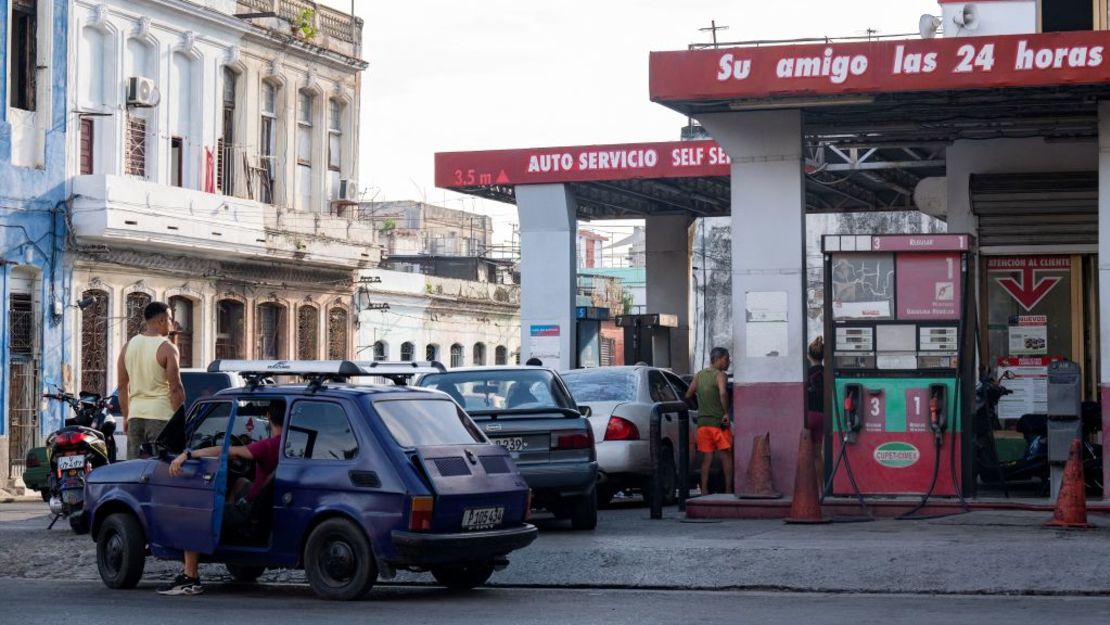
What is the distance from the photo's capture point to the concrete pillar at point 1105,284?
16.6 m

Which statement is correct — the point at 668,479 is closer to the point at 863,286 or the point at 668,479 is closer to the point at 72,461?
the point at 863,286

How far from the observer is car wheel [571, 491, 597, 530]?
52.7 feet

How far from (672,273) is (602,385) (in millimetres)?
17902

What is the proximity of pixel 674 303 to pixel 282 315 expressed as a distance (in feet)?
27.5

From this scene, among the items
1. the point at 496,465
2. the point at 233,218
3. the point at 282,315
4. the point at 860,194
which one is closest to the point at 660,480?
the point at 496,465

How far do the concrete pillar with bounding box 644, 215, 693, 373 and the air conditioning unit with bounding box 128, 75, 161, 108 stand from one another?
1052 centimetres

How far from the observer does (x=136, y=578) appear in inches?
484

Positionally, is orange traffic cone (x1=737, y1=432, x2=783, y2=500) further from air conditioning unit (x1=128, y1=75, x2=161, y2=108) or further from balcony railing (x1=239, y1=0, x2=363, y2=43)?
balcony railing (x1=239, y1=0, x2=363, y2=43)

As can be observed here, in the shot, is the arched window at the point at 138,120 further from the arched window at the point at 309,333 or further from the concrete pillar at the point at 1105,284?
the concrete pillar at the point at 1105,284

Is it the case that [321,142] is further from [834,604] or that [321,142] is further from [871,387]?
[834,604]

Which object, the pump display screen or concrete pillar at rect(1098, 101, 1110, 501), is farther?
the pump display screen

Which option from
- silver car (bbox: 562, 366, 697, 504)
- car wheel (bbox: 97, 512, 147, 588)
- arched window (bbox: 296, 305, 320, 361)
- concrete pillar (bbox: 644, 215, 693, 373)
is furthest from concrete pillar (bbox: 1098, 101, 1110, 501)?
arched window (bbox: 296, 305, 320, 361)

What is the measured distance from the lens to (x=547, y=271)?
30.8 metres

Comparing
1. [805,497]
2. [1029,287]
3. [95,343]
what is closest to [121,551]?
[805,497]
